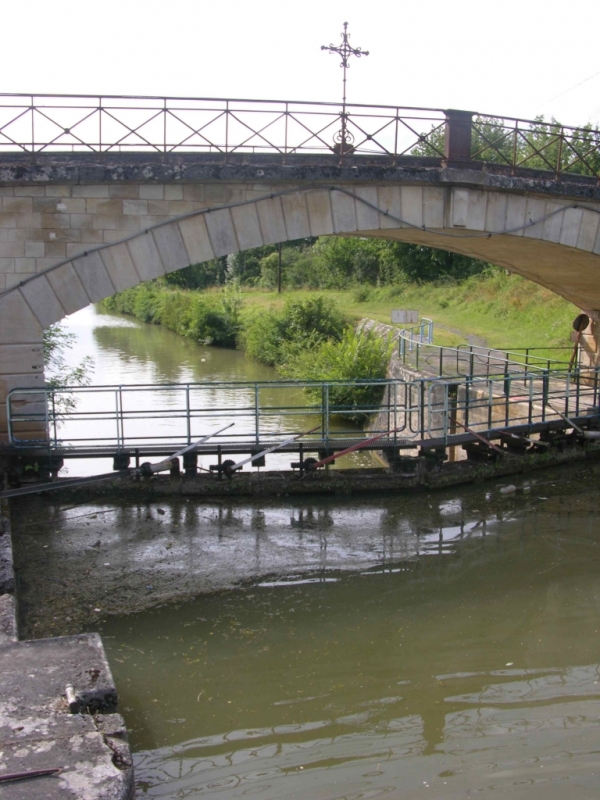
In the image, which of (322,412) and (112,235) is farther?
(322,412)

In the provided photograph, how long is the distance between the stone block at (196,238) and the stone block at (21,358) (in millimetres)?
2304

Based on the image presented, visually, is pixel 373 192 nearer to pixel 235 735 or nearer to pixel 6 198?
pixel 6 198

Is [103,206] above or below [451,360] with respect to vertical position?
above

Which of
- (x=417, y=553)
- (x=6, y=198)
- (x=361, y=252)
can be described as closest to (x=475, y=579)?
(x=417, y=553)

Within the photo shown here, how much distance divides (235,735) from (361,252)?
4289cm

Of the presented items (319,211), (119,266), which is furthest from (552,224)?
(119,266)

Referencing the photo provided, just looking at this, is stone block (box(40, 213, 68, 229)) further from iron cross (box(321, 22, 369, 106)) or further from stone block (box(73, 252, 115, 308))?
iron cross (box(321, 22, 369, 106))

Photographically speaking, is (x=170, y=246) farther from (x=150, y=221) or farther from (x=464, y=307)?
(x=464, y=307)

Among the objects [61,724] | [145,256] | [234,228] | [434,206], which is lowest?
[61,724]

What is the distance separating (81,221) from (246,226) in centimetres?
216

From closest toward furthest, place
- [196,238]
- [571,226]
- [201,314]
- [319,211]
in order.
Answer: [196,238] → [319,211] → [571,226] → [201,314]

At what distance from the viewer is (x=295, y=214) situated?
10.8 m

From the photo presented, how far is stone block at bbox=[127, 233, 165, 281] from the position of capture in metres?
10.1

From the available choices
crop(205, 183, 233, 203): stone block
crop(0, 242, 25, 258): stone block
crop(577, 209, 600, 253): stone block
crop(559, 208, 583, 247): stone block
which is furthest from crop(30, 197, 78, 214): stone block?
crop(577, 209, 600, 253): stone block
